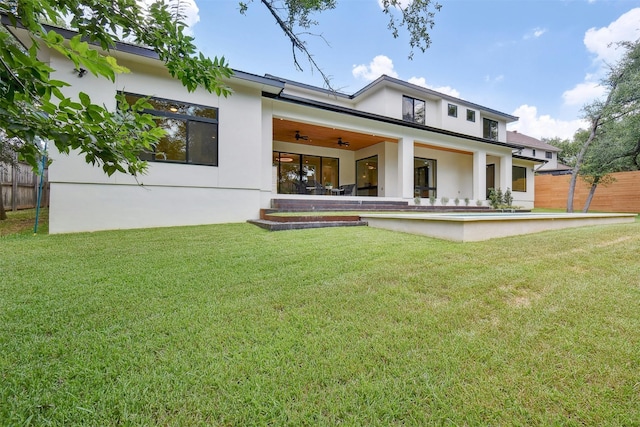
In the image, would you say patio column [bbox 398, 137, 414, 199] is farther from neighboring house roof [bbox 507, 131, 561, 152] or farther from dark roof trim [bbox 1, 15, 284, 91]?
neighboring house roof [bbox 507, 131, 561, 152]

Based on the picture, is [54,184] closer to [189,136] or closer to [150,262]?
[189,136]

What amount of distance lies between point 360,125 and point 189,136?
6.05 metres

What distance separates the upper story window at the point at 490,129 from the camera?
50.2 feet

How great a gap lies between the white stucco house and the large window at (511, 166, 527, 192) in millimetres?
1084

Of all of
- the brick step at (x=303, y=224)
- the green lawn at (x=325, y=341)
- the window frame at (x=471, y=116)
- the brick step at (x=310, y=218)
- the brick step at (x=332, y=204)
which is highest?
the window frame at (x=471, y=116)

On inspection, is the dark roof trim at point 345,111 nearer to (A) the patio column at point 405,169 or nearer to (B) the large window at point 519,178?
(A) the patio column at point 405,169

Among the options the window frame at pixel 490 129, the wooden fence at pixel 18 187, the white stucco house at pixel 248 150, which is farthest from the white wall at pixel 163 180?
the window frame at pixel 490 129

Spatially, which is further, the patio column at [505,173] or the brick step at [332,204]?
the patio column at [505,173]

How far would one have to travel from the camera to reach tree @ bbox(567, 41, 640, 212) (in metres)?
11.4

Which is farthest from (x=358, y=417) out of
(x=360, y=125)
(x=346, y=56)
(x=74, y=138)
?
(x=360, y=125)

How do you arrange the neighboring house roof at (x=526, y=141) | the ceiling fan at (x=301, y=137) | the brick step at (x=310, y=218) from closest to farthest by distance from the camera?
the brick step at (x=310, y=218)
the ceiling fan at (x=301, y=137)
the neighboring house roof at (x=526, y=141)

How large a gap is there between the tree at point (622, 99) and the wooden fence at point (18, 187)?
23619mm

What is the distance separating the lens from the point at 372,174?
543 inches

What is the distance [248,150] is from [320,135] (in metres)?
4.45
